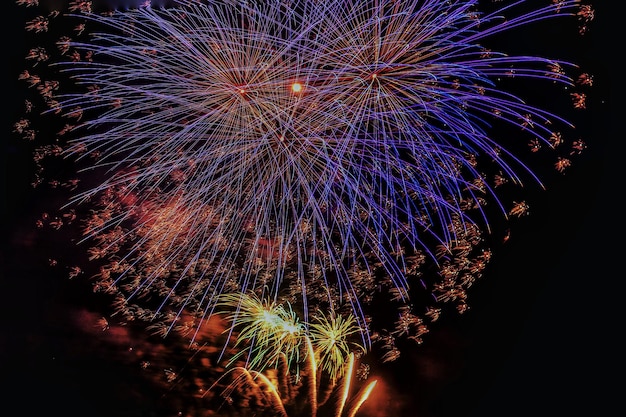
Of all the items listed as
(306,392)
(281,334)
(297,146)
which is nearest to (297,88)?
(297,146)

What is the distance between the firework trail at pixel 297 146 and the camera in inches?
219

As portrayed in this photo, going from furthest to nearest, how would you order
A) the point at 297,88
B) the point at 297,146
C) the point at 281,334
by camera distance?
1. the point at 281,334
2. the point at 297,146
3. the point at 297,88

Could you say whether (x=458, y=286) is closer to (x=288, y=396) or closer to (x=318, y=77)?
(x=288, y=396)

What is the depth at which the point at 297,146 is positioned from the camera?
5.79 meters

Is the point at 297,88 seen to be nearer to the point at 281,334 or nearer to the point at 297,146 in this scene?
the point at 297,146

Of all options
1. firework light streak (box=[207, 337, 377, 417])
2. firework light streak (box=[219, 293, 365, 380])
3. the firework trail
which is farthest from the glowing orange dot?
firework light streak (box=[207, 337, 377, 417])

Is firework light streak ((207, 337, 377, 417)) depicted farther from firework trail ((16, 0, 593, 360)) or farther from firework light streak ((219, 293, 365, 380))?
firework trail ((16, 0, 593, 360))

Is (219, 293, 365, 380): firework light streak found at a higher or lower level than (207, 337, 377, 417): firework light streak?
higher

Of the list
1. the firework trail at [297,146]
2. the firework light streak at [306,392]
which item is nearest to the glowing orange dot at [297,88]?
the firework trail at [297,146]

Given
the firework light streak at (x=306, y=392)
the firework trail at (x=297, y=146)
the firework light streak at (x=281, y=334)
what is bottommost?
the firework light streak at (x=306, y=392)

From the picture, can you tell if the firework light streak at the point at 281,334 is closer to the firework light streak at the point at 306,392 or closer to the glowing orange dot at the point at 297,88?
the firework light streak at the point at 306,392

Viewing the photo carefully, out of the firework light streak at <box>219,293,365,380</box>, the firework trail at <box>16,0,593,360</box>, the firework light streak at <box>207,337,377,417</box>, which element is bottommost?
the firework light streak at <box>207,337,377,417</box>

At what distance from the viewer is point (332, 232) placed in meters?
6.52

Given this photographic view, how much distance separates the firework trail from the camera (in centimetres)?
557
